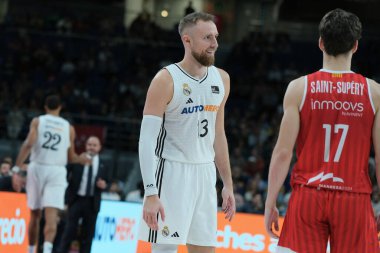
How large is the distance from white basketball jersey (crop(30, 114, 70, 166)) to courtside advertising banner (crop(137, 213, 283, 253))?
1.73 metres

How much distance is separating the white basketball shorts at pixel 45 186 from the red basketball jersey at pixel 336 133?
703 centimetres

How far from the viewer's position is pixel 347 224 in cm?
500

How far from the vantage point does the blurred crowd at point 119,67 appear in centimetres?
2364

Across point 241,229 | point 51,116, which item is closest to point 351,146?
point 241,229

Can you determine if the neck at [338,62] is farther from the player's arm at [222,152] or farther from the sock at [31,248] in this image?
the sock at [31,248]

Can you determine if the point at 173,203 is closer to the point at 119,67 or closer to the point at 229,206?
the point at 229,206

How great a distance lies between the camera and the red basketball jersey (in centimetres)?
507

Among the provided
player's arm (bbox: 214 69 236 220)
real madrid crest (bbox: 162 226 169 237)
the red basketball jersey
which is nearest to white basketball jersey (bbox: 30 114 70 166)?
player's arm (bbox: 214 69 236 220)

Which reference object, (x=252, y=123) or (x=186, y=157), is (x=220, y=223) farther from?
(x=252, y=123)

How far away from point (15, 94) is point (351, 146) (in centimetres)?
2031

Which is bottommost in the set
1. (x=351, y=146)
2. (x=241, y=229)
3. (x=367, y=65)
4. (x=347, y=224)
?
(x=241, y=229)

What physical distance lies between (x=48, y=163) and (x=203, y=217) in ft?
20.2

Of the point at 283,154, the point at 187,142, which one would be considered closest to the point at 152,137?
the point at 187,142

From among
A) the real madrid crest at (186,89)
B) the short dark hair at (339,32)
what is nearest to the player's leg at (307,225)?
the short dark hair at (339,32)
